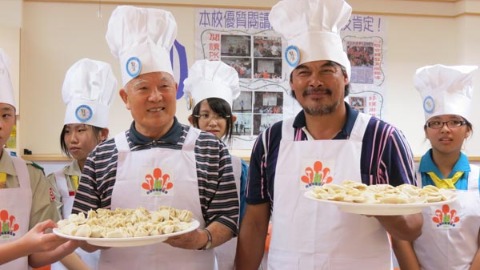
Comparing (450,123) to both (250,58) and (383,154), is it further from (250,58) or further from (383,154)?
(250,58)

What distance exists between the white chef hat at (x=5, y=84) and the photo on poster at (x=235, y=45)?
2753 millimetres

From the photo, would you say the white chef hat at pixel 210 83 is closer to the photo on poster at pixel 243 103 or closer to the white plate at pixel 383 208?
the photo on poster at pixel 243 103

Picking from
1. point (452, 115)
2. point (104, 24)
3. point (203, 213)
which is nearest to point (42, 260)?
point (203, 213)

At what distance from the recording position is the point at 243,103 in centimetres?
464

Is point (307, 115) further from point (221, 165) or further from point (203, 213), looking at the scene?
point (203, 213)

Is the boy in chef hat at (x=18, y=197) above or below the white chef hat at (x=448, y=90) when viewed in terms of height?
below

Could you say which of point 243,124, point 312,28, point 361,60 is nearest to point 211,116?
point 312,28

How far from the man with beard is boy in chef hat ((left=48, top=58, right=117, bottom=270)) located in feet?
3.99

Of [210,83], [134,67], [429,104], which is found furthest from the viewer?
[210,83]

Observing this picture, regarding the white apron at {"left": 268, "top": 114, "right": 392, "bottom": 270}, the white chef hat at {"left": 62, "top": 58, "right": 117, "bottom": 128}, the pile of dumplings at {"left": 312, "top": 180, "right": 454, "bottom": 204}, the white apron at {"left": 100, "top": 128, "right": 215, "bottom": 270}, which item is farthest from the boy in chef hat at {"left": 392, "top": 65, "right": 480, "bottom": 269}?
the white chef hat at {"left": 62, "top": 58, "right": 117, "bottom": 128}

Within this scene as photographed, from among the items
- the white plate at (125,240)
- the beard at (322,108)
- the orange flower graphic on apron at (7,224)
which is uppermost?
the beard at (322,108)

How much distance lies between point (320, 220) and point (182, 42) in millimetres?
3132

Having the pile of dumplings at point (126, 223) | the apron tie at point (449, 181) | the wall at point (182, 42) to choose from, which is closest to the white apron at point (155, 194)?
the pile of dumplings at point (126, 223)

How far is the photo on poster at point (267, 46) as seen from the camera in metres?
4.64
